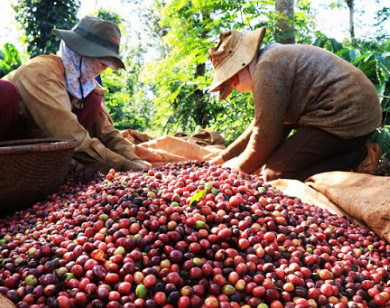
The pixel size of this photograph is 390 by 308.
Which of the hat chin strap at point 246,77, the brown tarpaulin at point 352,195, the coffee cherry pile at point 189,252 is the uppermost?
the hat chin strap at point 246,77

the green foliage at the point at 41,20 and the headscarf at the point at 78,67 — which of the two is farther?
the green foliage at the point at 41,20

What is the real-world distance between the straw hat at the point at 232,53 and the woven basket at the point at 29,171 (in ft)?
3.99

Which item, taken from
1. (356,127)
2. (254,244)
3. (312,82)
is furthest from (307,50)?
(254,244)

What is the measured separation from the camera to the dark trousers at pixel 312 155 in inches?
102

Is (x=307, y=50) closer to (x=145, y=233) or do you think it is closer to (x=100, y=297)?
(x=145, y=233)

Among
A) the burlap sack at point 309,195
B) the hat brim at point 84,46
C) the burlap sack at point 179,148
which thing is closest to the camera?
the burlap sack at point 309,195

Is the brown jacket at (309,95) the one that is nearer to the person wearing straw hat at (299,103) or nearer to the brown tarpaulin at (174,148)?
the person wearing straw hat at (299,103)

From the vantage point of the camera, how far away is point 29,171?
1.98m

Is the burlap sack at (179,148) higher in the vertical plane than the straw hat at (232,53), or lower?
lower

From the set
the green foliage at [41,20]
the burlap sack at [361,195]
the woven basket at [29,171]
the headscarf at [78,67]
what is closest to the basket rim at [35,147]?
the woven basket at [29,171]

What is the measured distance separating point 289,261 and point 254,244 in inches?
6.2

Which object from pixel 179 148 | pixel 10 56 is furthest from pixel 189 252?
pixel 10 56

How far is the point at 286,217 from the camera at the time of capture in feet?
5.74

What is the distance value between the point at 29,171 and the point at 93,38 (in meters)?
1.40
